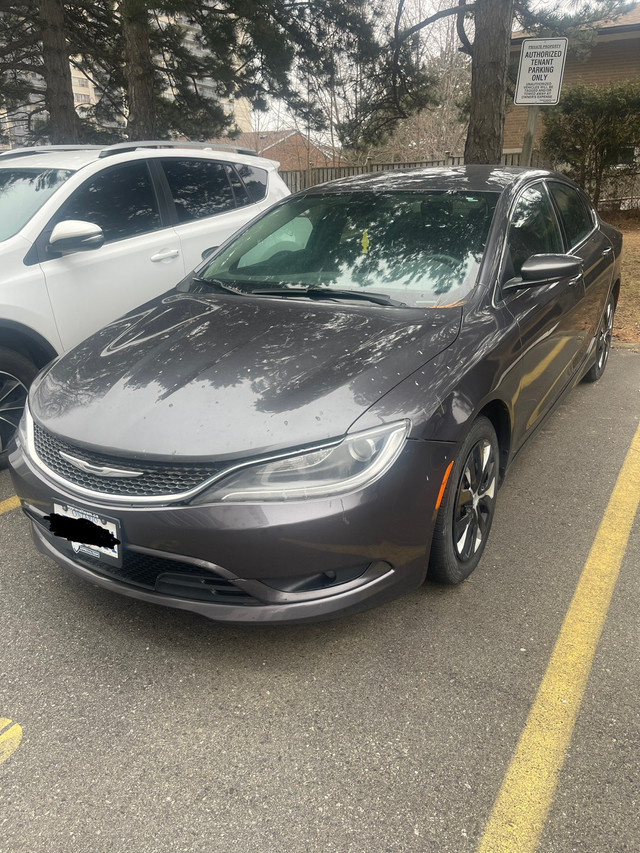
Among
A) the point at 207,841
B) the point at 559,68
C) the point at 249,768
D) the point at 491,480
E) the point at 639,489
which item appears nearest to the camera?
the point at 207,841

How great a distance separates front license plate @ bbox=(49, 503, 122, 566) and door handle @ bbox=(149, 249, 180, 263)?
268cm

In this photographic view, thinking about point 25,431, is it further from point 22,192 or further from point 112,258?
point 22,192

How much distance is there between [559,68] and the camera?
621 centimetres

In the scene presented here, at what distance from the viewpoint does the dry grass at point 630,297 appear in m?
7.08

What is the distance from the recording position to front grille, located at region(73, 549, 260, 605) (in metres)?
2.26

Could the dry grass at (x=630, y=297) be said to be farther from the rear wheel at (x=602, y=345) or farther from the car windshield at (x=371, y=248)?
the car windshield at (x=371, y=248)

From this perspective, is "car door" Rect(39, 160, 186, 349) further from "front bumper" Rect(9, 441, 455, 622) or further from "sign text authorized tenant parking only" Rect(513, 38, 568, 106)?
"sign text authorized tenant parking only" Rect(513, 38, 568, 106)

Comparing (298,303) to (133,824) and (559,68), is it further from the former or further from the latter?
(559,68)

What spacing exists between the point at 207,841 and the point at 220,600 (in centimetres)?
70

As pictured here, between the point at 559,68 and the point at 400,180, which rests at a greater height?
the point at 559,68

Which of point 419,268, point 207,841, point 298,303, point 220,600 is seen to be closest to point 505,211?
point 419,268

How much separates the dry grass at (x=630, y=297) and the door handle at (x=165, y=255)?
4.41 m

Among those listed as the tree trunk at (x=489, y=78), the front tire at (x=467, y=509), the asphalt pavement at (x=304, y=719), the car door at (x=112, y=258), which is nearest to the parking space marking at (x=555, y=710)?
the asphalt pavement at (x=304, y=719)

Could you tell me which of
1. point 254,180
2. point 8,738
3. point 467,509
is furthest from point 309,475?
point 254,180
